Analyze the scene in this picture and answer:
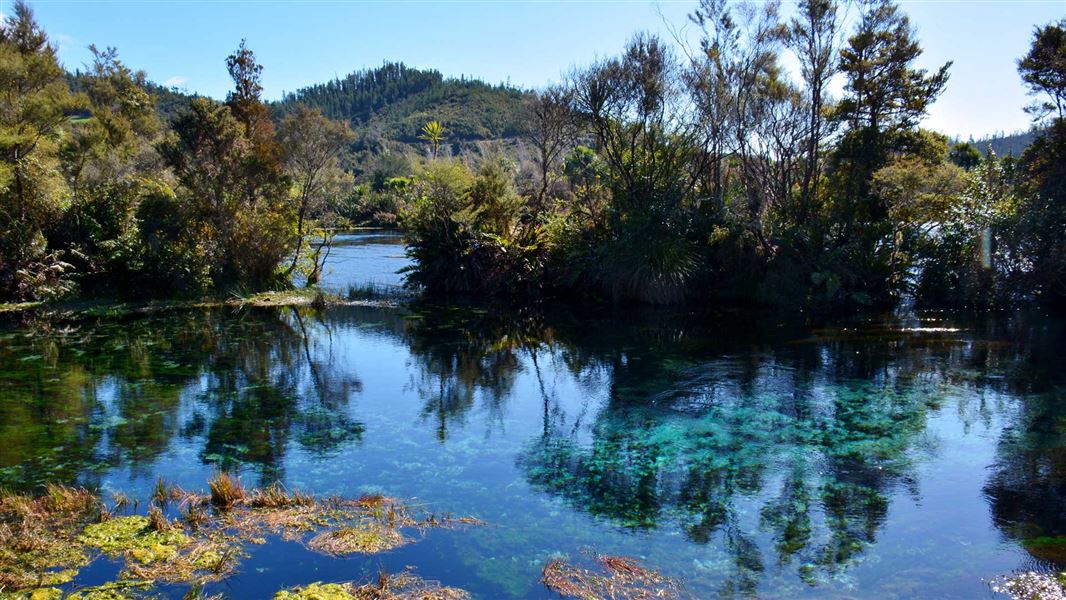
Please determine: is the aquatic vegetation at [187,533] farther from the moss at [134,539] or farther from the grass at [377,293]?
the grass at [377,293]

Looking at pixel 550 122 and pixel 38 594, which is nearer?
pixel 38 594

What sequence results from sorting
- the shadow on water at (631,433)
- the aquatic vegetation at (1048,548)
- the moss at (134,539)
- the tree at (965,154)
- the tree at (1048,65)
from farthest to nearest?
the tree at (965,154), the tree at (1048,65), the shadow on water at (631,433), the aquatic vegetation at (1048,548), the moss at (134,539)

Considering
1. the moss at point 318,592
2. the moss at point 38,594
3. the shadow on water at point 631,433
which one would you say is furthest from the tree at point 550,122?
the moss at point 38,594

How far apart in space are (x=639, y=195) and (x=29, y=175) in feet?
58.8

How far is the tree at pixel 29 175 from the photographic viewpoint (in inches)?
802

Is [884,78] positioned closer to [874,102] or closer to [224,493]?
[874,102]

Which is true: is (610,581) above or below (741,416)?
below

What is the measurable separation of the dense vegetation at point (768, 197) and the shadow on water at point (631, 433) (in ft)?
10.0

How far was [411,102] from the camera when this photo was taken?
488ft

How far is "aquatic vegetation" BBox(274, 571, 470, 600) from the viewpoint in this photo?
5797 mm

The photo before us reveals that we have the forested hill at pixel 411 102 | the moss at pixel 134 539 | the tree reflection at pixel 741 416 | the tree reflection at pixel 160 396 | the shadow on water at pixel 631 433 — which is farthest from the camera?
the forested hill at pixel 411 102

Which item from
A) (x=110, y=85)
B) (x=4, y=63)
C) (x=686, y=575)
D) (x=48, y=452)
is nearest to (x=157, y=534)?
(x=48, y=452)

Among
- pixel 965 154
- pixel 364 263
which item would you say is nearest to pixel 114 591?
pixel 364 263

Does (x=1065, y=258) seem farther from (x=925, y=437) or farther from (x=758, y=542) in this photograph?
(x=758, y=542)
